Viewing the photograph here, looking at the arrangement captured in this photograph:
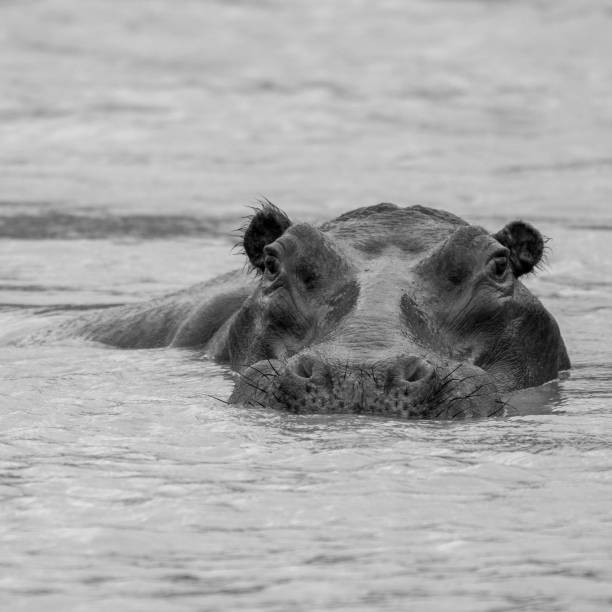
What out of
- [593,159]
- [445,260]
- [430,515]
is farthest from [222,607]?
[593,159]

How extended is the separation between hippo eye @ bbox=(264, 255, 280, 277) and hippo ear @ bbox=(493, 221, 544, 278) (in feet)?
4.99

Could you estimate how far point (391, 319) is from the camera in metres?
8.70

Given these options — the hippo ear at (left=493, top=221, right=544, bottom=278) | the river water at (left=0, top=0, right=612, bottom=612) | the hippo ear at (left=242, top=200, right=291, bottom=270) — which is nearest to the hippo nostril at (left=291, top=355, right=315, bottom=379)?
the river water at (left=0, top=0, right=612, bottom=612)

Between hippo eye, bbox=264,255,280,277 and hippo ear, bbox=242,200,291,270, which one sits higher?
hippo ear, bbox=242,200,291,270

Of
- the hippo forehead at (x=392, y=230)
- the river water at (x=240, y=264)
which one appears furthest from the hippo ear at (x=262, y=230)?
the river water at (x=240, y=264)

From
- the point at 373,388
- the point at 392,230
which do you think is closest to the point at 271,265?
the point at 392,230

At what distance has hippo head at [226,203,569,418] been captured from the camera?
8.09 metres

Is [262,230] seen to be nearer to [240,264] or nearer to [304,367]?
[304,367]

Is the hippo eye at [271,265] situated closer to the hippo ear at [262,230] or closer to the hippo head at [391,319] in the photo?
the hippo head at [391,319]

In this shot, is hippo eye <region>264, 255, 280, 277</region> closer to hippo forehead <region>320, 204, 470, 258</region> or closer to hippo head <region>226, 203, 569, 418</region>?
hippo head <region>226, 203, 569, 418</region>

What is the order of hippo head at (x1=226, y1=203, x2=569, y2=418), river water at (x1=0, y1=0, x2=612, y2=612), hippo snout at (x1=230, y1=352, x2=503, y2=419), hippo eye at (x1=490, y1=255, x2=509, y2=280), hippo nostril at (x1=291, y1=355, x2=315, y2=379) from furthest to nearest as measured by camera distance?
hippo eye at (x1=490, y1=255, x2=509, y2=280)
hippo nostril at (x1=291, y1=355, x2=315, y2=379)
hippo head at (x1=226, y1=203, x2=569, y2=418)
hippo snout at (x1=230, y1=352, x2=503, y2=419)
river water at (x1=0, y1=0, x2=612, y2=612)

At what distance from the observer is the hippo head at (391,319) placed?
809 cm

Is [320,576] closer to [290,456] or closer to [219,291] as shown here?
[290,456]

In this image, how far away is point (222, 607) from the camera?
5652mm
